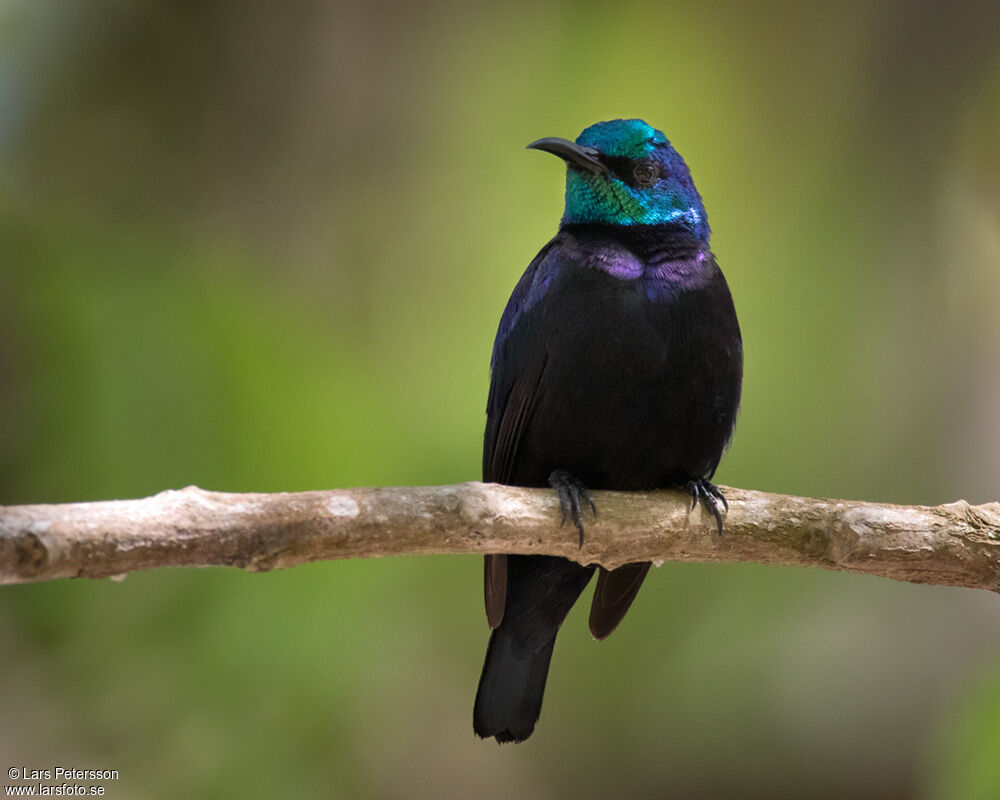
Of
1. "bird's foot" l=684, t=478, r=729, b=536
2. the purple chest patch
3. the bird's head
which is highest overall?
the bird's head

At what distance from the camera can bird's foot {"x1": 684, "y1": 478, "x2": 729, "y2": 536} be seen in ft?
9.11

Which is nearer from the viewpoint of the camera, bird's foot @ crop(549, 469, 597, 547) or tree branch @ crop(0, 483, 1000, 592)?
tree branch @ crop(0, 483, 1000, 592)

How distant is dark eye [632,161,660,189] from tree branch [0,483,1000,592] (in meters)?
0.99

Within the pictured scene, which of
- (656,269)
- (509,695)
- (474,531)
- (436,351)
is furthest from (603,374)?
(436,351)

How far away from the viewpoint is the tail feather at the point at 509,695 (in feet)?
10.7

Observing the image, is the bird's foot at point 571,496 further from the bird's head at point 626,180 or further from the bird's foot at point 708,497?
the bird's head at point 626,180

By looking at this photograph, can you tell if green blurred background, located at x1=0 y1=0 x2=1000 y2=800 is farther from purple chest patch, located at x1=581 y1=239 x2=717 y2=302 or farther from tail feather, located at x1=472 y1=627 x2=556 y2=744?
purple chest patch, located at x1=581 y1=239 x2=717 y2=302

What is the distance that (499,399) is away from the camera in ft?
10.7

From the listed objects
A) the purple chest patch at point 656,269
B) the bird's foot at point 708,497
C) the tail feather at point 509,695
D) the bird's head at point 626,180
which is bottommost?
the tail feather at point 509,695

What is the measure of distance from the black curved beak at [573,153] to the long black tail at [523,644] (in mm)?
1173

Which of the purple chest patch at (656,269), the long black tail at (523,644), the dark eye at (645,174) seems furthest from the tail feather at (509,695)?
the dark eye at (645,174)

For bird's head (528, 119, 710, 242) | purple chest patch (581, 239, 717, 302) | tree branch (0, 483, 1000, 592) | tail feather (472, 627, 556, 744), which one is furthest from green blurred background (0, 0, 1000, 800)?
purple chest patch (581, 239, 717, 302)

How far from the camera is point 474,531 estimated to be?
94.7 inches

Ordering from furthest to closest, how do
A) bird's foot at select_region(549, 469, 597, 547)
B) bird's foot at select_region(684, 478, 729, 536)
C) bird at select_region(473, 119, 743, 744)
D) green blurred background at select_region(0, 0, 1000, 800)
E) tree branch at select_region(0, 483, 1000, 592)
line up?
green blurred background at select_region(0, 0, 1000, 800), bird at select_region(473, 119, 743, 744), bird's foot at select_region(684, 478, 729, 536), bird's foot at select_region(549, 469, 597, 547), tree branch at select_region(0, 483, 1000, 592)
